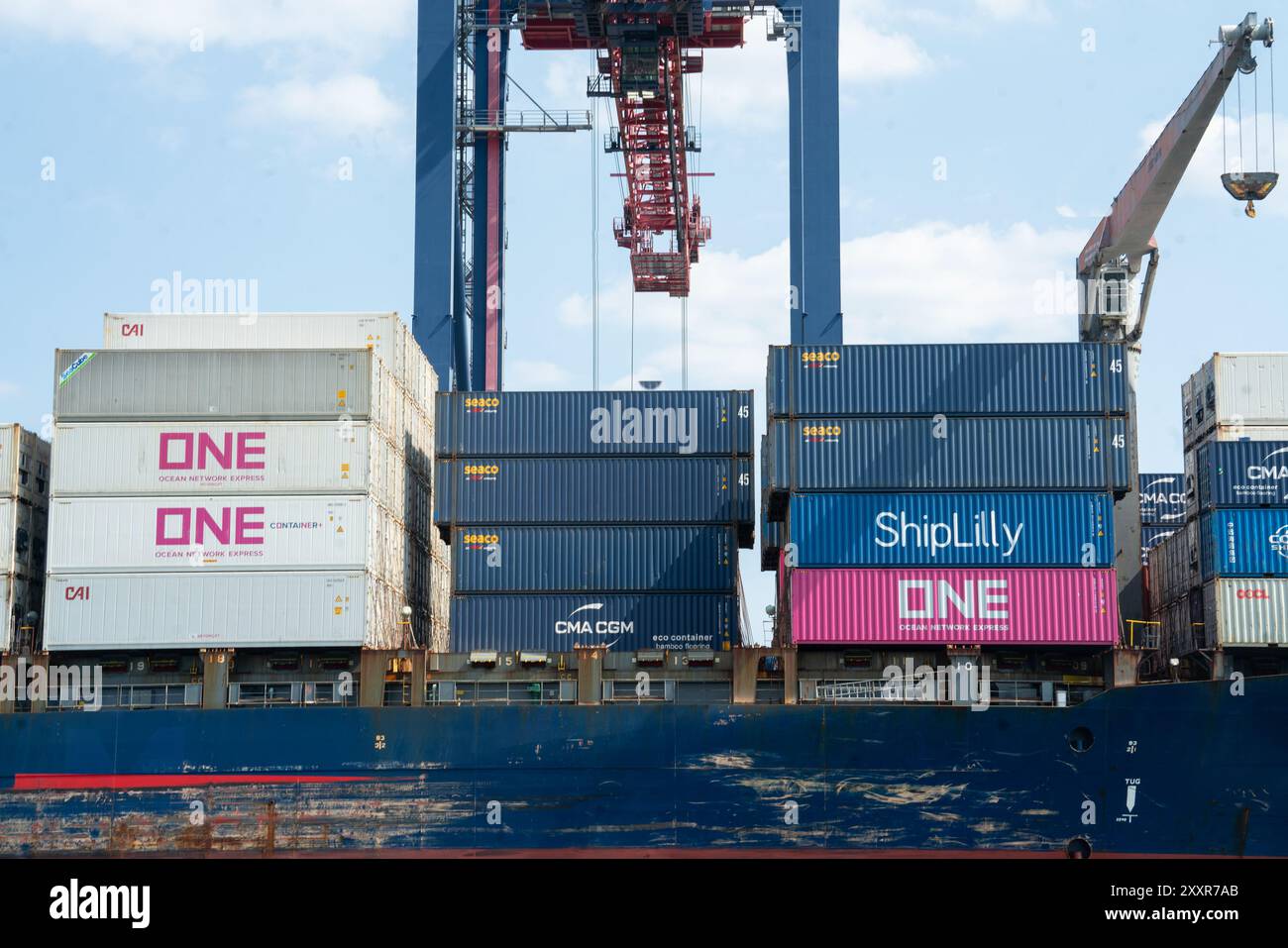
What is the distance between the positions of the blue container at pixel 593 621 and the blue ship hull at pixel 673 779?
335cm

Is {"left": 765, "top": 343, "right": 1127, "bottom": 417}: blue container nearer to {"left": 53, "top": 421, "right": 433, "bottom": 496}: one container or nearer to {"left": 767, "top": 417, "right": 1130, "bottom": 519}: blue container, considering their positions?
{"left": 767, "top": 417, "right": 1130, "bottom": 519}: blue container

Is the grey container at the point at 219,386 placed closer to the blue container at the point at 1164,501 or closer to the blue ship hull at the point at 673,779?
the blue ship hull at the point at 673,779

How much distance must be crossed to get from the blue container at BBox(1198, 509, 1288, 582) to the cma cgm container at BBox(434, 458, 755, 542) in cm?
1246

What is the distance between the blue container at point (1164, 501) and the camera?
A: 180 ft

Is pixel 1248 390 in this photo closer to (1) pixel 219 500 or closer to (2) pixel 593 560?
(2) pixel 593 560

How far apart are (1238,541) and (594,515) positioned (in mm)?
17231

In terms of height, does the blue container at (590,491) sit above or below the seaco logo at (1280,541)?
above

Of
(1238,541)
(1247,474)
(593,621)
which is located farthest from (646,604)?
(1247,474)

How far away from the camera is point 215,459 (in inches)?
1663

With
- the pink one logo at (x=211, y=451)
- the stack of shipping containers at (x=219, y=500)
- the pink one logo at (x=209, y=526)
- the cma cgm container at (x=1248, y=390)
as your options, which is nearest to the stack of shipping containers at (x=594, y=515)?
the stack of shipping containers at (x=219, y=500)

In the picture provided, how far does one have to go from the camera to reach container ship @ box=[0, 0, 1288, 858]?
126 ft

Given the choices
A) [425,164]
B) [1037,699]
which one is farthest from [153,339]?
[1037,699]

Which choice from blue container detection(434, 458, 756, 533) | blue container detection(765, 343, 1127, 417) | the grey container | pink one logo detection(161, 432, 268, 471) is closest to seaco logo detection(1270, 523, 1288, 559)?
blue container detection(765, 343, 1127, 417)
